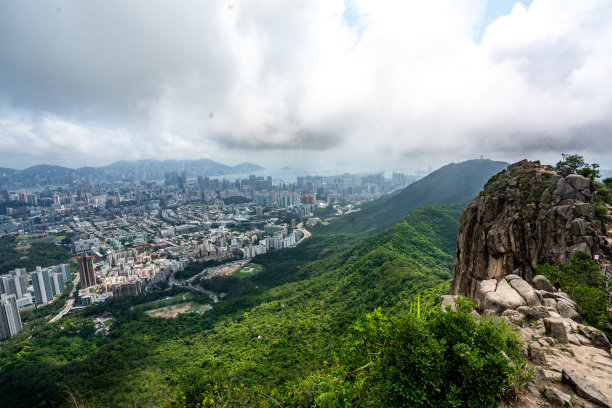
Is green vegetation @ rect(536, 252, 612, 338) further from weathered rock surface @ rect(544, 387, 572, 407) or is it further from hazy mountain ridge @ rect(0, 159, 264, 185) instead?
hazy mountain ridge @ rect(0, 159, 264, 185)

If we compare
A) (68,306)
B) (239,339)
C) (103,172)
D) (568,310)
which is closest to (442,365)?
(568,310)

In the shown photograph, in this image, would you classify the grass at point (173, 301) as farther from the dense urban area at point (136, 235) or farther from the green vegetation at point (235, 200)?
the green vegetation at point (235, 200)

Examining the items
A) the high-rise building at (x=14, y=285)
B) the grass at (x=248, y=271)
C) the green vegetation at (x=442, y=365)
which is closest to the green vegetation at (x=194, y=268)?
the grass at (x=248, y=271)

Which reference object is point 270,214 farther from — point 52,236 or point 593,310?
point 593,310

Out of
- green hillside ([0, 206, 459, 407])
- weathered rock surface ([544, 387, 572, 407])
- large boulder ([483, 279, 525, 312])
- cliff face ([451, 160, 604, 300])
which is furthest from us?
green hillside ([0, 206, 459, 407])

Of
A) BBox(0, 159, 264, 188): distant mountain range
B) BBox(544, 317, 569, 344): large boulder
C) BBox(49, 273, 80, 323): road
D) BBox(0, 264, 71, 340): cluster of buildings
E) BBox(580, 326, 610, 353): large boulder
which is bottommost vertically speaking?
BBox(49, 273, 80, 323): road

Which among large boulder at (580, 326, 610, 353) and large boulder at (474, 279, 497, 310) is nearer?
large boulder at (580, 326, 610, 353)

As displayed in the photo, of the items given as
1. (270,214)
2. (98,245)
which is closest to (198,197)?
(270,214)

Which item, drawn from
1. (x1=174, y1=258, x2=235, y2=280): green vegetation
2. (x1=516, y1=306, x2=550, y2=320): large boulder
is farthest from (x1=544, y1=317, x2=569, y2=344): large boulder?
(x1=174, y1=258, x2=235, y2=280): green vegetation
